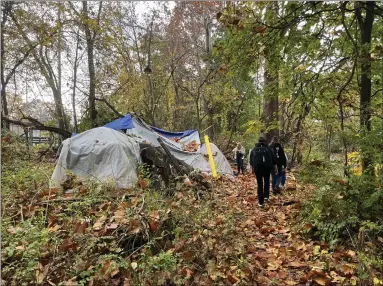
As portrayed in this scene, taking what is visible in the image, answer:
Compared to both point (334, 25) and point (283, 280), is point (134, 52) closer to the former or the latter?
point (334, 25)

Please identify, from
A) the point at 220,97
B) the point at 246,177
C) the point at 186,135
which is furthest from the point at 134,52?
the point at 246,177

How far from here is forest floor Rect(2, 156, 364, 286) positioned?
10.0ft

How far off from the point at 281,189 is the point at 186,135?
5.72 m

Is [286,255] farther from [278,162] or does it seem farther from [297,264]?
[278,162]

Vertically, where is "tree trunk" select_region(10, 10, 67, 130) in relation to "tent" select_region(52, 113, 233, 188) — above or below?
above

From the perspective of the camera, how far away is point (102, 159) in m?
7.77

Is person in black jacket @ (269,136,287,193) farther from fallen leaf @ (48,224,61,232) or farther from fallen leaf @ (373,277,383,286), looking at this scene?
fallen leaf @ (48,224,61,232)

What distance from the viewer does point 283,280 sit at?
331cm

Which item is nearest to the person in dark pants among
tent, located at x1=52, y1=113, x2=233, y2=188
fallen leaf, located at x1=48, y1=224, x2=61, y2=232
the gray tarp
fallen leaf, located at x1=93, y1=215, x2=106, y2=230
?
tent, located at x1=52, y1=113, x2=233, y2=188

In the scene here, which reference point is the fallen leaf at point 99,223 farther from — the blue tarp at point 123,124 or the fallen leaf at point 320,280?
the blue tarp at point 123,124

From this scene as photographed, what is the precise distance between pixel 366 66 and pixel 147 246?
427cm

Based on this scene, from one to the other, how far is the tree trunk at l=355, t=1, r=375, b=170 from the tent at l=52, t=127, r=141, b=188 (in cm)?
514

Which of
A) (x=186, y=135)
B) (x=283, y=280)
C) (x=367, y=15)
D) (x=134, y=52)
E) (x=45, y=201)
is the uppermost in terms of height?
(x=134, y=52)

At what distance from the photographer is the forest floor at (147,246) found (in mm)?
3057
